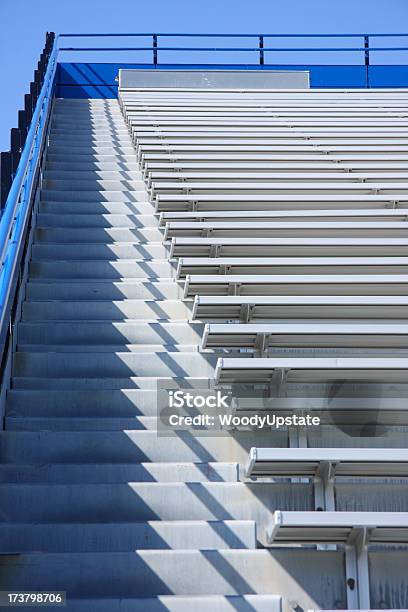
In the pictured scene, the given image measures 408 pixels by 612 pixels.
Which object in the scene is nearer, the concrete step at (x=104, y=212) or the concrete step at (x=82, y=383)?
the concrete step at (x=82, y=383)

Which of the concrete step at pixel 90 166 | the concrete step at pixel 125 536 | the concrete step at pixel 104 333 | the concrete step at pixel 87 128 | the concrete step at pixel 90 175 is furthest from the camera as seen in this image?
the concrete step at pixel 87 128

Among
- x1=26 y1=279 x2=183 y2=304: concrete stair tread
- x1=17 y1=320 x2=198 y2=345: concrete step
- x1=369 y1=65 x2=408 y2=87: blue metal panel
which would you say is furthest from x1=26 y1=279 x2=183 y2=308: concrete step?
x1=369 y1=65 x2=408 y2=87: blue metal panel

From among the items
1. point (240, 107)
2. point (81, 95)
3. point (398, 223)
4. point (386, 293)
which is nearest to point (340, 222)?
point (398, 223)

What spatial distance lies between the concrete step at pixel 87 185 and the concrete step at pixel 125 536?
2.76 metres

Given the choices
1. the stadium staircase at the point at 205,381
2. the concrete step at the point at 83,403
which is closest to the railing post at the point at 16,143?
the stadium staircase at the point at 205,381

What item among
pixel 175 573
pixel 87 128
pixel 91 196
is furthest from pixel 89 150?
pixel 175 573

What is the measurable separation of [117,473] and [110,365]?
601 mm

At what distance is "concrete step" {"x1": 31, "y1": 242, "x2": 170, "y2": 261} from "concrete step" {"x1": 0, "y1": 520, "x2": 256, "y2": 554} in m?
1.81

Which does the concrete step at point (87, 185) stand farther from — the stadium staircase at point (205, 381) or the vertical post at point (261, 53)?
the vertical post at point (261, 53)

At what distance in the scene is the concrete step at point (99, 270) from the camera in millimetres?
4160

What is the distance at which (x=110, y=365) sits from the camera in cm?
344

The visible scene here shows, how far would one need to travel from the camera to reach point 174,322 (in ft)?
12.3

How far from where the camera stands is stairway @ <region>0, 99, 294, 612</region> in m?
2.57

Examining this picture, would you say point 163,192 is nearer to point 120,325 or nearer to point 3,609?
point 120,325
